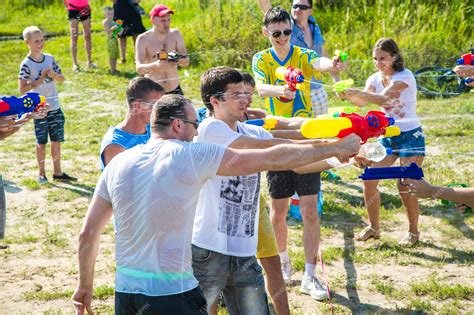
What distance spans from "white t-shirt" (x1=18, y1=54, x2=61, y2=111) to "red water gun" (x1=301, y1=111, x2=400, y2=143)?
15.7 ft

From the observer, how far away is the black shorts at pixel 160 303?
2908 millimetres

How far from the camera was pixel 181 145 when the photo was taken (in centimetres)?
294

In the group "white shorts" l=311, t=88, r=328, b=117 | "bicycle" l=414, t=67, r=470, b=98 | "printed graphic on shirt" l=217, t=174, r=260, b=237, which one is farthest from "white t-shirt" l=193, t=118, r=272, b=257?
"bicycle" l=414, t=67, r=470, b=98

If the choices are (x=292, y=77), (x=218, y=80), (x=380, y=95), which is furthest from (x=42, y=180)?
(x=218, y=80)

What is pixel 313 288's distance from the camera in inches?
189

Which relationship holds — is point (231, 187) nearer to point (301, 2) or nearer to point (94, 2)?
point (301, 2)

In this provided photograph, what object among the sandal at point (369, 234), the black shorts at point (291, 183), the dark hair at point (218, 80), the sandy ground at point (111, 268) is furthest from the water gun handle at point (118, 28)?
the dark hair at point (218, 80)

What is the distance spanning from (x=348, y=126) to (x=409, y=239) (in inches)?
116

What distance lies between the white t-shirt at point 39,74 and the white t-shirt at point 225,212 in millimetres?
4008

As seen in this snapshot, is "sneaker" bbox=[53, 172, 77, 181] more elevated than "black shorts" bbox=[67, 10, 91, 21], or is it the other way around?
"black shorts" bbox=[67, 10, 91, 21]

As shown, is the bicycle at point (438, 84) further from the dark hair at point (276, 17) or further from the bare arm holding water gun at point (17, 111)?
the bare arm holding water gun at point (17, 111)

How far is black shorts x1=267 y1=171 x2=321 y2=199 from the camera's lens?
4.89 meters

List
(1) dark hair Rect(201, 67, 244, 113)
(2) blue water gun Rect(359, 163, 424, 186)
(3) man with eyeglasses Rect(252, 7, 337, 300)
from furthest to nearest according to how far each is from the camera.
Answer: (3) man with eyeglasses Rect(252, 7, 337, 300) < (1) dark hair Rect(201, 67, 244, 113) < (2) blue water gun Rect(359, 163, 424, 186)

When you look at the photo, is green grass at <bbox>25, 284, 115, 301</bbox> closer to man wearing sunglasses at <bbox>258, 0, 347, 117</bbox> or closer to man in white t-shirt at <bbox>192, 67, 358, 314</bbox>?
man in white t-shirt at <bbox>192, 67, 358, 314</bbox>
